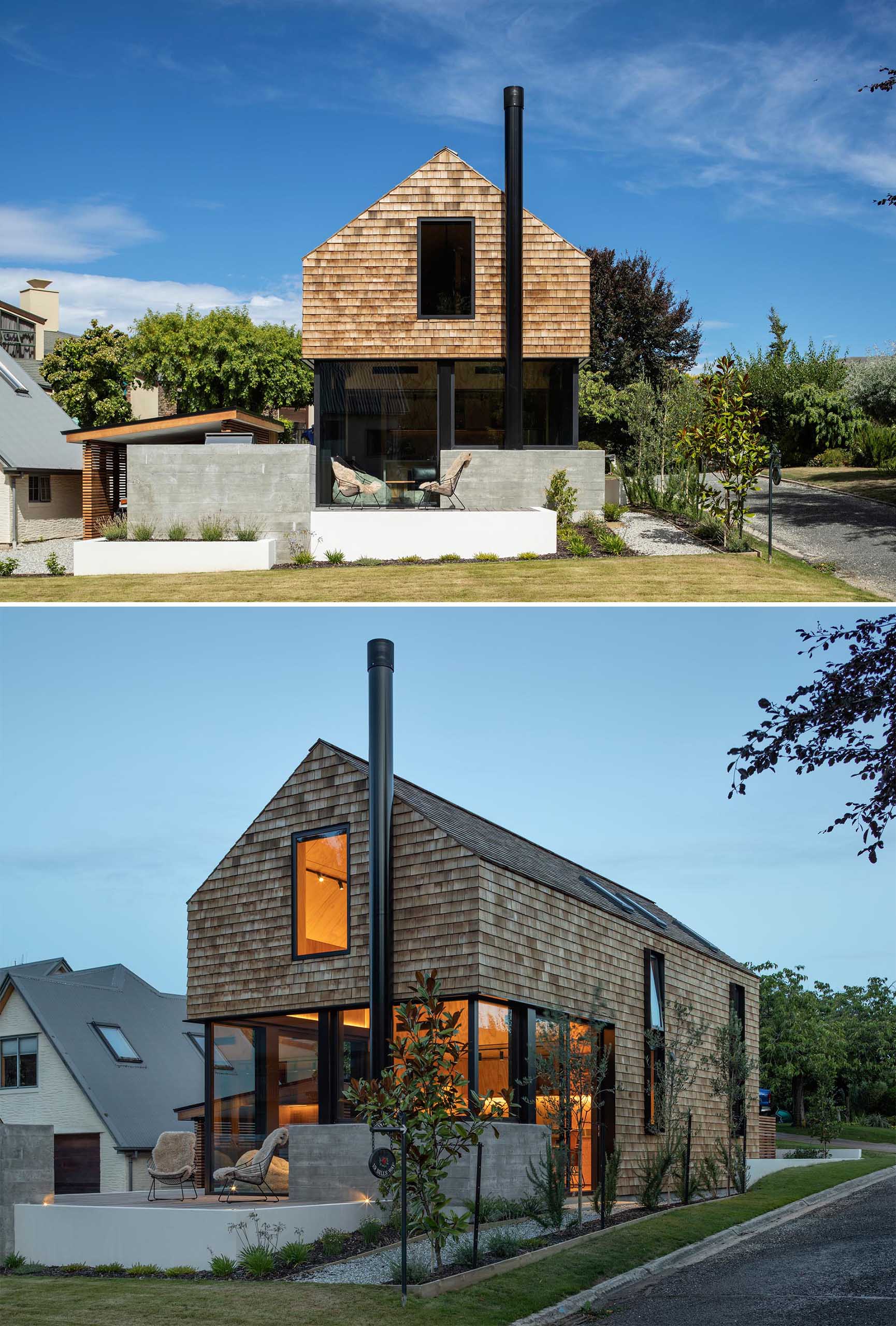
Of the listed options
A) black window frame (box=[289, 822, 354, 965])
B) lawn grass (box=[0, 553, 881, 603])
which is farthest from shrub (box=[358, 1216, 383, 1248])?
lawn grass (box=[0, 553, 881, 603])

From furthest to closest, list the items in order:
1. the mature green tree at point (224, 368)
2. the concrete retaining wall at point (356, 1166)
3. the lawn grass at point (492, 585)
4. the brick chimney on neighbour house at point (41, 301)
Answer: the brick chimney on neighbour house at point (41, 301) < the mature green tree at point (224, 368) < the lawn grass at point (492, 585) < the concrete retaining wall at point (356, 1166)

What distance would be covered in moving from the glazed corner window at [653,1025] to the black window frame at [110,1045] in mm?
14601

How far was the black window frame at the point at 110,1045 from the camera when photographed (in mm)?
27359

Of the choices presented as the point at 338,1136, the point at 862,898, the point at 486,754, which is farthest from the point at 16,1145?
the point at 862,898

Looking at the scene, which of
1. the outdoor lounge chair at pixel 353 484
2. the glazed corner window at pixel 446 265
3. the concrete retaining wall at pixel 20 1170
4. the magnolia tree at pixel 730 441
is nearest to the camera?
the concrete retaining wall at pixel 20 1170

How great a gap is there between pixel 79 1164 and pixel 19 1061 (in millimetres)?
2803

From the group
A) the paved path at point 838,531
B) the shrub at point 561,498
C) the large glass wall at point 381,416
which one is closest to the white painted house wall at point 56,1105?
the large glass wall at point 381,416

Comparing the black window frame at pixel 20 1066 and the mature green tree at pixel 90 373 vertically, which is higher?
the mature green tree at pixel 90 373

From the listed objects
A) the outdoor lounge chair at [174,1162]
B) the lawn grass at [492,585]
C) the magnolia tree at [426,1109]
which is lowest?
the outdoor lounge chair at [174,1162]

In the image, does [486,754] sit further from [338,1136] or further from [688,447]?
[338,1136]

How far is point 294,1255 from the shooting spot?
10.9 meters

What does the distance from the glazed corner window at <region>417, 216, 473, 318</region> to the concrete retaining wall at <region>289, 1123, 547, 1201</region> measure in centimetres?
1753

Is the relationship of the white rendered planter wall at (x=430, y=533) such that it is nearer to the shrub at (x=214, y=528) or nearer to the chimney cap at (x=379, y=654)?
the shrub at (x=214, y=528)

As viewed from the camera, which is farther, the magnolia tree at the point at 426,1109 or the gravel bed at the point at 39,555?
the gravel bed at the point at 39,555
